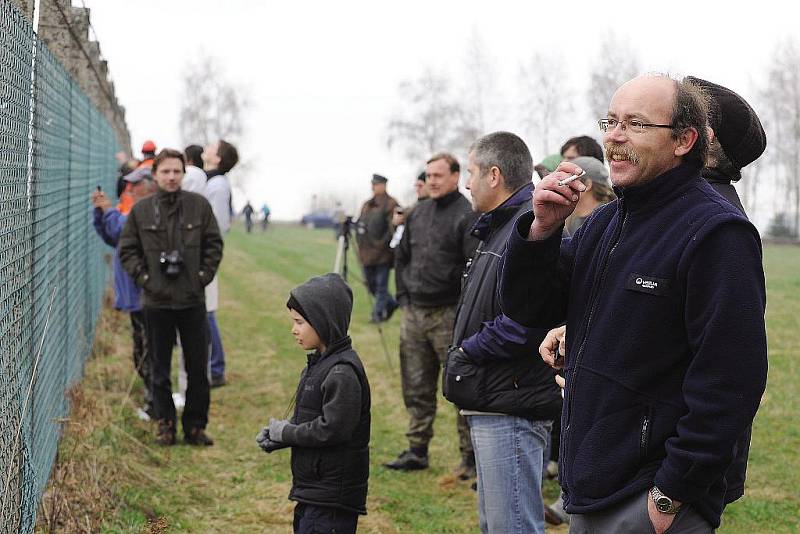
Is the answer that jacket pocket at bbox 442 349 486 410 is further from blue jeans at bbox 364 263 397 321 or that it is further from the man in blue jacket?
blue jeans at bbox 364 263 397 321

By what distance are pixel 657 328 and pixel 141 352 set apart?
21.5 ft

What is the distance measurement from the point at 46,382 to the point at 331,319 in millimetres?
1988

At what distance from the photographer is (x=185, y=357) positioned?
23.2 ft

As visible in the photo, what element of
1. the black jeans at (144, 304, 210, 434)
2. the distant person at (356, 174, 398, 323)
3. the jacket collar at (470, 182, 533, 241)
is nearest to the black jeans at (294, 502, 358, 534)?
the jacket collar at (470, 182, 533, 241)

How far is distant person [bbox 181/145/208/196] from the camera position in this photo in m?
8.33

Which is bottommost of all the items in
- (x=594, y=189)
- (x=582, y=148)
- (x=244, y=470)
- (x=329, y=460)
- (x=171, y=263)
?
(x=244, y=470)

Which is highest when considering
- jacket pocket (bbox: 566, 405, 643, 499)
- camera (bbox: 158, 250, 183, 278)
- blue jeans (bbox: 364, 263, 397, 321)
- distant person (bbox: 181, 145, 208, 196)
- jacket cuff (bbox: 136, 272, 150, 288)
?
distant person (bbox: 181, 145, 208, 196)

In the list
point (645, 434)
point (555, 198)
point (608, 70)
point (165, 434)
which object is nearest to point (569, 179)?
point (555, 198)

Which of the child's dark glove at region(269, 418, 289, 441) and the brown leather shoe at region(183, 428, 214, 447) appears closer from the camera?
the child's dark glove at region(269, 418, 289, 441)

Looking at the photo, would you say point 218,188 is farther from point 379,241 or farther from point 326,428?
point 379,241

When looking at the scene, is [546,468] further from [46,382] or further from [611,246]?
[611,246]

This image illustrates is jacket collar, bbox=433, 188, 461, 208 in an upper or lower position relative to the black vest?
upper

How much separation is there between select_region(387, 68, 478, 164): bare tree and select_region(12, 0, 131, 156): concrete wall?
146 feet

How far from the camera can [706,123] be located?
2693mm
